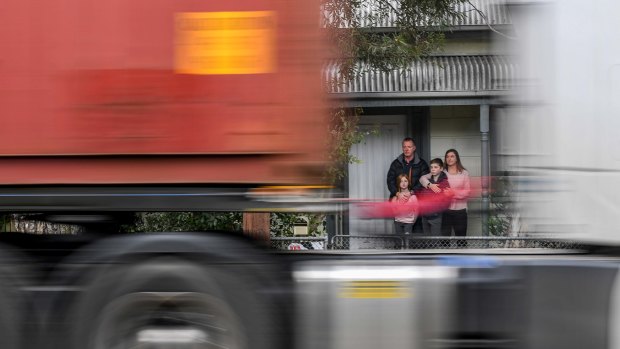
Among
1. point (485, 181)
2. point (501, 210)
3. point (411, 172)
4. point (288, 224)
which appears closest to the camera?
point (501, 210)

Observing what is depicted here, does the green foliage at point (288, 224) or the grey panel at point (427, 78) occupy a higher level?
the grey panel at point (427, 78)

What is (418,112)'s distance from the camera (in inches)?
286

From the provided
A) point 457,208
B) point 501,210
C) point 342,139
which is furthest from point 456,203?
point 342,139

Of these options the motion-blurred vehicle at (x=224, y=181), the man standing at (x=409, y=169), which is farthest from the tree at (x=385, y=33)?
the motion-blurred vehicle at (x=224, y=181)

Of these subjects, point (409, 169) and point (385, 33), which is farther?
point (385, 33)

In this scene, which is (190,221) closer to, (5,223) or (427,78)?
(5,223)

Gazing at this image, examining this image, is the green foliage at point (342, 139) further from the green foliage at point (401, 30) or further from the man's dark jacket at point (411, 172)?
the green foliage at point (401, 30)

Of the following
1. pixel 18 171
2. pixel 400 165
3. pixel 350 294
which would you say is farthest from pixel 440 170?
pixel 18 171

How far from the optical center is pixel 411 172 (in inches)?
205

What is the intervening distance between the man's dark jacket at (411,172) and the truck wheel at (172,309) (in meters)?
1.25

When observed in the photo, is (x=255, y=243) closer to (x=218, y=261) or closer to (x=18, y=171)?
(x=218, y=261)

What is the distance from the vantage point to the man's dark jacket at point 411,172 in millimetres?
5066

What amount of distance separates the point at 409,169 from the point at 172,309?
1.83 meters

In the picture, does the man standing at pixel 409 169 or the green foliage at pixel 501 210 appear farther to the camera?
the man standing at pixel 409 169
